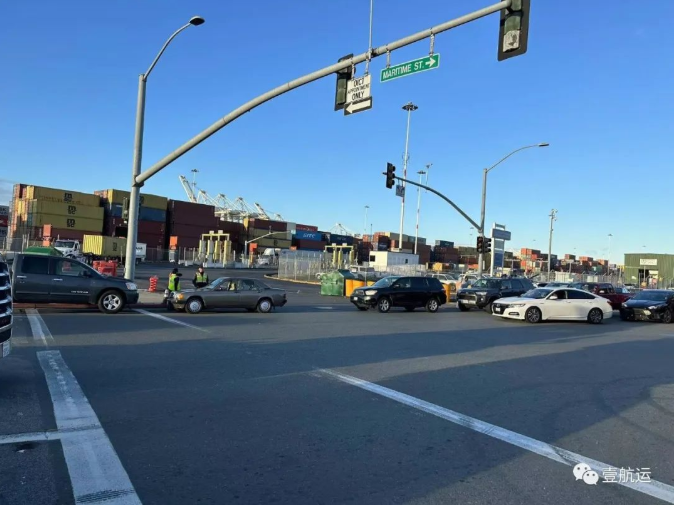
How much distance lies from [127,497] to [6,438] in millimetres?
1936

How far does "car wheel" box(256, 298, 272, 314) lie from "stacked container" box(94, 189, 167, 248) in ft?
202

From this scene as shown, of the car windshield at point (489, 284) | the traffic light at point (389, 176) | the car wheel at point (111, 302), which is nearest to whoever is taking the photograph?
the car wheel at point (111, 302)

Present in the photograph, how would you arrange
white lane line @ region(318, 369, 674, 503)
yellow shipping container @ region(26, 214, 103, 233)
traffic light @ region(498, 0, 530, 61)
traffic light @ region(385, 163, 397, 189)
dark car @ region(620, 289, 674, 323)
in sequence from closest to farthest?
white lane line @ region(318, 369, 674, 503) → traffic light @ region(498, 0, 530, 61) → dark car @ region(620, 289, 674, 323) → traffic light @ region(385, 163, 397, 189) → yellow shipping container @ region(26, 214, 103, 233)

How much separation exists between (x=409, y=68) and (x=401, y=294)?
11.5 m

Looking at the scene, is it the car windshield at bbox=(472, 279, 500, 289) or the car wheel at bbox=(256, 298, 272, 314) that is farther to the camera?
the car windshield at bbox=(472, 279, 500, 289)

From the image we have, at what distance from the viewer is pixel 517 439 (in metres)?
5.44

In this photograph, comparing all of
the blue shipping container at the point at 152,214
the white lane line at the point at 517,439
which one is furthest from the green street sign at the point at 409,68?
the blue shipping container at the point at 152,214

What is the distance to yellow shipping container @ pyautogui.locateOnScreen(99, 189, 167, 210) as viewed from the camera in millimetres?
74125

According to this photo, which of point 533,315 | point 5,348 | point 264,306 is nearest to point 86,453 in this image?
point 5,348

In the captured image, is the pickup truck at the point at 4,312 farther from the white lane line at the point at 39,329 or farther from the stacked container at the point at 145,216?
the stacked container at the point at 145,216

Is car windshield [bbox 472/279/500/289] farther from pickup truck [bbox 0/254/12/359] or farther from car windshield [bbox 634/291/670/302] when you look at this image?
pickup truck [bbox 0/254/12/359]

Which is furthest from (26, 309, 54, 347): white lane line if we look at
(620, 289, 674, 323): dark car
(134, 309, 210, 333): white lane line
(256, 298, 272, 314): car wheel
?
(620, 289, 674, 323): dark car

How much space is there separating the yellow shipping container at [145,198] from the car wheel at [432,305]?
62.2 m

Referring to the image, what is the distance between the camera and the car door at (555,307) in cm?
1891
